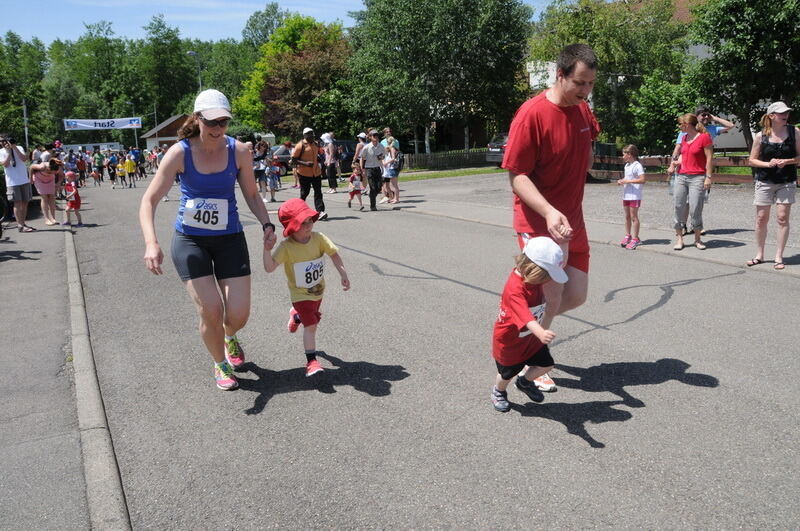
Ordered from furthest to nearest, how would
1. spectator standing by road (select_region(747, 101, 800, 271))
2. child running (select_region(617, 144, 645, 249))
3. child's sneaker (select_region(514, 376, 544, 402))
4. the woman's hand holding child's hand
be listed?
child running (select_region(617, 144, 645, 249))
spectator standing by road (select_region(747, 101, 800, 271))
child's sneaker (select_region(514, 376, 544, 402))
the woman's hand holding child's hand

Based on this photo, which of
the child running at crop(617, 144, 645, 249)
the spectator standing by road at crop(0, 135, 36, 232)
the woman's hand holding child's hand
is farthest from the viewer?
the spectator standing by road at crop(0, 135, 36, 232)

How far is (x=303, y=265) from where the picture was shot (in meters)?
4.90

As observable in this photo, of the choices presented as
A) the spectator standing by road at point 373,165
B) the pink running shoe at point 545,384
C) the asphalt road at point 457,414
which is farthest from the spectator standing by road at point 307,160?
the pink running shoe at point 545,384

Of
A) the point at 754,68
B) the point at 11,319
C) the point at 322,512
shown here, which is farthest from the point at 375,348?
the point at 754,68

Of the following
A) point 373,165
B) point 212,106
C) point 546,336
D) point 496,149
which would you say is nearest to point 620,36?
point 496,149

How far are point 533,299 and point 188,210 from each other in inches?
90.9

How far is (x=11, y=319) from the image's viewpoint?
279 inches

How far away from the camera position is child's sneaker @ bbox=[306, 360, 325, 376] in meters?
4.98

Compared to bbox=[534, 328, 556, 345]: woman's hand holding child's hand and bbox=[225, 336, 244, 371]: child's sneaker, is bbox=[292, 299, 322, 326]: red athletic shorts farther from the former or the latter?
bbox=[534, 328, 556, 345]: woman's hand holding child's hand

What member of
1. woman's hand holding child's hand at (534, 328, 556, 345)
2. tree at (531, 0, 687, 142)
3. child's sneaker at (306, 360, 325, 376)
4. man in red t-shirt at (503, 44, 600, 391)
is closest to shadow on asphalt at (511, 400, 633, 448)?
man in red t-shirt at (503, 44, 600, 391)

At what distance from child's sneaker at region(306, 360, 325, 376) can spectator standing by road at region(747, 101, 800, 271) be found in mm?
5870

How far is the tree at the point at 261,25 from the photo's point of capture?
11038 cm

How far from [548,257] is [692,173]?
6.71m

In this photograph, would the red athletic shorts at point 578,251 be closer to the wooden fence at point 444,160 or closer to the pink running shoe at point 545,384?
the pink running shoe at point 545,384
